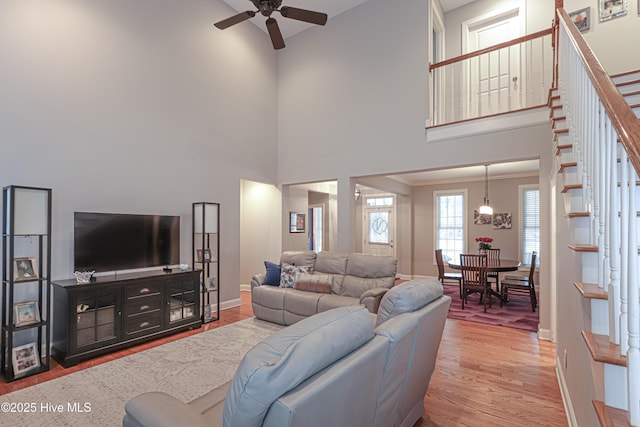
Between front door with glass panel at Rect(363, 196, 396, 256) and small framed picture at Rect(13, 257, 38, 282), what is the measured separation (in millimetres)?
7252

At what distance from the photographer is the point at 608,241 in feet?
4.11

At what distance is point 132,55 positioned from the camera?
166 inches

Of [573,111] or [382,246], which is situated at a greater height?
[573,111]

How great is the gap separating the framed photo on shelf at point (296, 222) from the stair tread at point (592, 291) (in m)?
5.39

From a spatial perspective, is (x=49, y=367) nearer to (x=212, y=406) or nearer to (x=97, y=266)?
(x=97, y=266)

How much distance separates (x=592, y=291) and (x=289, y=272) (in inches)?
141

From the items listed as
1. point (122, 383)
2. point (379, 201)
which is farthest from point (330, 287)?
point (379, 201)

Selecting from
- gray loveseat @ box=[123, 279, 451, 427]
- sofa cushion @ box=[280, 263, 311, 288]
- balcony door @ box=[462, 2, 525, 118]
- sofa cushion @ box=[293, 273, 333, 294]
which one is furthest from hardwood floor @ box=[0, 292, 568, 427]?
balcony door @ box=[462, 2, 525, 118]

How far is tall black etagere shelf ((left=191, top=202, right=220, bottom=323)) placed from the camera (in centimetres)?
466

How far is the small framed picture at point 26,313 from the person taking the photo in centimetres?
302

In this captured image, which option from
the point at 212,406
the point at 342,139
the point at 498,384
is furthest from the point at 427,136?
the point at 212,406

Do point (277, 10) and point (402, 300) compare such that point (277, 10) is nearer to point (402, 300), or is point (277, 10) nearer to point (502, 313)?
point (402, 300)

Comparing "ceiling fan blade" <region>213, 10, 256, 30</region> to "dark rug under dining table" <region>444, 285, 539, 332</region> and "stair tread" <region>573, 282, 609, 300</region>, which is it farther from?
"dark rug under dining table" <region>444, 285, 539, 332</region>

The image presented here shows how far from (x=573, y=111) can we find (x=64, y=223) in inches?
193
